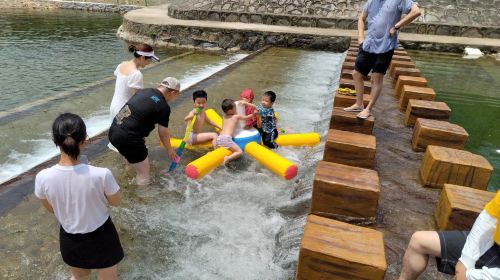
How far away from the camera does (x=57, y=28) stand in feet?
66.1

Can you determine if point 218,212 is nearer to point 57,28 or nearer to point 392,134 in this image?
point 392,134

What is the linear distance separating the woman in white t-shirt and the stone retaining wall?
1654 centimetres

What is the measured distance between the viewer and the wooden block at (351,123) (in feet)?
15.0

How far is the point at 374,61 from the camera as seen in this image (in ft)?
14.9

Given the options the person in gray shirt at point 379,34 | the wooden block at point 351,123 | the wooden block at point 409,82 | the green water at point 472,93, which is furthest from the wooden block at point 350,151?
the wooden block at point 409,82

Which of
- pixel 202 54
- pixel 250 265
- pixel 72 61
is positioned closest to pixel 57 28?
pixel 72 61

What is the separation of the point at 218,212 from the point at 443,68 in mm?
10648

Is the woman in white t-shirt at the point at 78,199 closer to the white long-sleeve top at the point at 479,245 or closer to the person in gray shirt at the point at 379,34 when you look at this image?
the white long-sleeve top at the point at 479,245

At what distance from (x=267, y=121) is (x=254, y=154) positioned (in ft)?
2.15

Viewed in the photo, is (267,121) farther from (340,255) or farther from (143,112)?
(340,255)

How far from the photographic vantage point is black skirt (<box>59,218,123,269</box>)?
7.45ft

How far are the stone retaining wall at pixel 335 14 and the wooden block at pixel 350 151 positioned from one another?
14.6 m

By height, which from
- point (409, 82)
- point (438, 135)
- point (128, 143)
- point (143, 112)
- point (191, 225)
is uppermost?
point (409, 82)

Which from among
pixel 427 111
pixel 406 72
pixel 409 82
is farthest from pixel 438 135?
pixel 406 72
